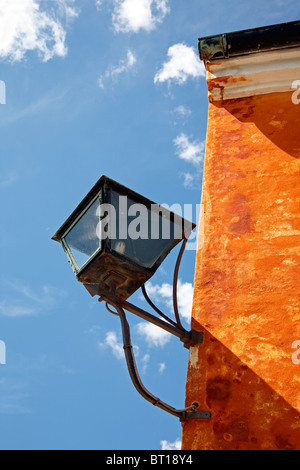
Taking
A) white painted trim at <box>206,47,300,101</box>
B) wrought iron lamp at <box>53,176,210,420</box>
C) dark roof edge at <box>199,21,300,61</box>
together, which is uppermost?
dark roof edge at <box>199,21,300,61</box>

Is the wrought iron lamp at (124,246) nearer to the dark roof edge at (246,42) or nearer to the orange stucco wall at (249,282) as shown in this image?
the orange stucco wall at (249,282)

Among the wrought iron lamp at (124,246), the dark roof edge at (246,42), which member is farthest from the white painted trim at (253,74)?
the wrought iron lamp at (124,246)

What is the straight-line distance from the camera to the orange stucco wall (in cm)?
279

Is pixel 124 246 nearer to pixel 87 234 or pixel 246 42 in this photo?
pixel 87 234

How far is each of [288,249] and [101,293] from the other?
1.16 metres

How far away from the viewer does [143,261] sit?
2.89 metres

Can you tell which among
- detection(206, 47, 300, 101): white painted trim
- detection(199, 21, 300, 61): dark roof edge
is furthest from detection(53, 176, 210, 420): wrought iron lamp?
detection(199, 21, 300, 61): dark roof edge

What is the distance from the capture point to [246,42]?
168 inches

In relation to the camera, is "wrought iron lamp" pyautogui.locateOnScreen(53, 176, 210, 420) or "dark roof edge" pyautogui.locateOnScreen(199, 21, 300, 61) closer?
"wrought iron lamp" pyautogui.locateOnScreen(53, 176, 210, 420)

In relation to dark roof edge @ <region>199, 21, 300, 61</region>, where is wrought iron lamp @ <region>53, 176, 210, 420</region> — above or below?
below

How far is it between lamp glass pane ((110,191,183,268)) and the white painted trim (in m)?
1.70

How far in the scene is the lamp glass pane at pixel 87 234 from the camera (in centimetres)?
288

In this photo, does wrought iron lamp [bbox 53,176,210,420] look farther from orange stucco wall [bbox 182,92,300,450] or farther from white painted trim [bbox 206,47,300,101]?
white painted trim [bbox 206,47,300,101]

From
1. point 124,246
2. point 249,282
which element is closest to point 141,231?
point 124,246
